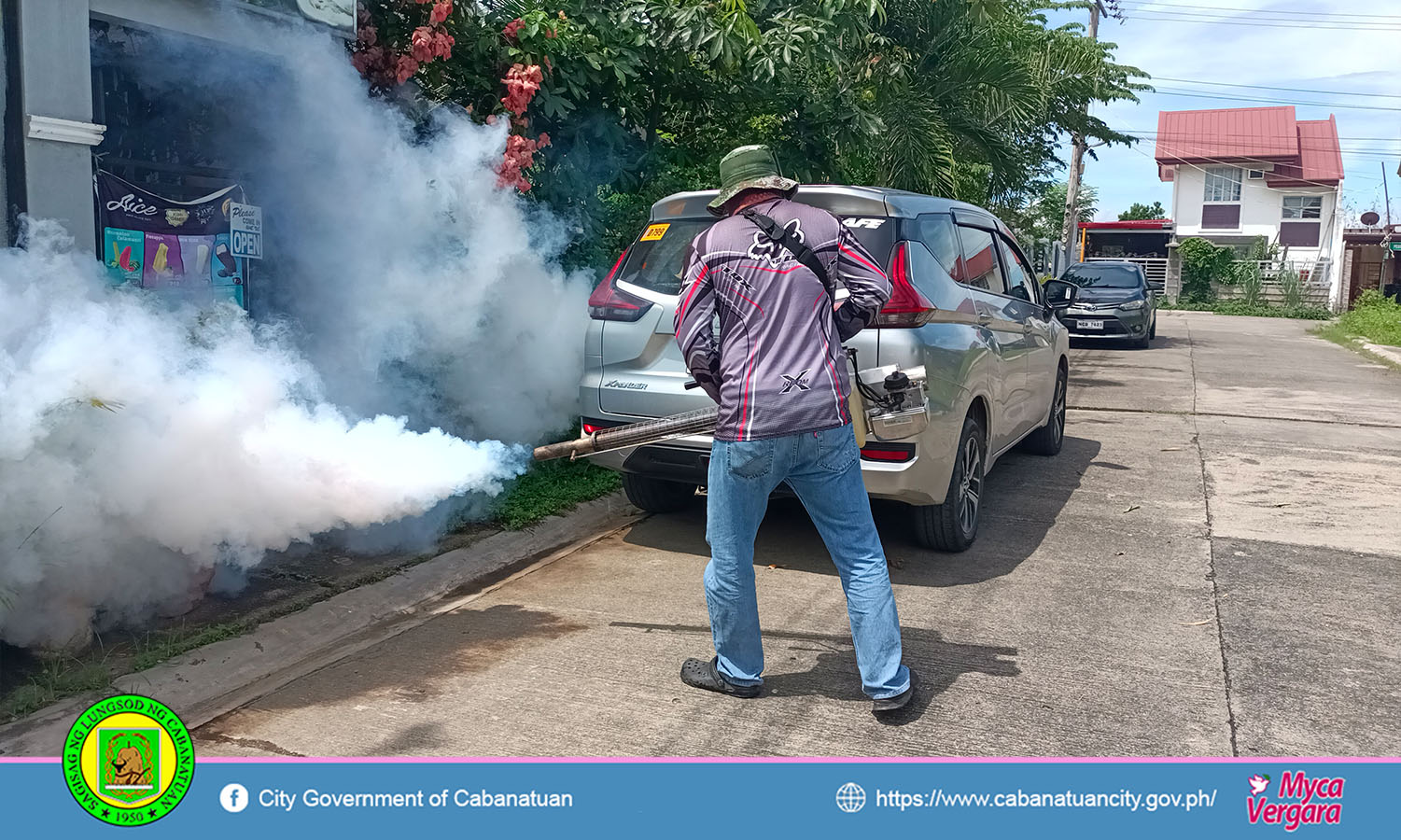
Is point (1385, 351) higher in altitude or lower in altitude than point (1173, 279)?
lower

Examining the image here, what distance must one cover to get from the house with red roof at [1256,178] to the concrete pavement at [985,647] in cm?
4110

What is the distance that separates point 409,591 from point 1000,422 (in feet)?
11.1

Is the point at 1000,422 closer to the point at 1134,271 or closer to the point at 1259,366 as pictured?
the point at 1259,366

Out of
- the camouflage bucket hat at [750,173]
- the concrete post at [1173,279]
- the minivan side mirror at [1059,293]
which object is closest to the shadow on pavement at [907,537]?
the minivan side mirror at [1059,293]

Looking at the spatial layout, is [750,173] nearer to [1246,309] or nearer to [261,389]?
[261,389]

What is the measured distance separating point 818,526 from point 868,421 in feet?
1.75

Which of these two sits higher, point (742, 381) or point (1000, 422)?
point (742, 381)

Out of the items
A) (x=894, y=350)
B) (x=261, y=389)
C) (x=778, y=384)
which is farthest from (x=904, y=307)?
(x=261, y=389)

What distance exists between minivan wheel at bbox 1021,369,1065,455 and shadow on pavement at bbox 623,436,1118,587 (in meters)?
0.91

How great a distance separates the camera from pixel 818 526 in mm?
3697

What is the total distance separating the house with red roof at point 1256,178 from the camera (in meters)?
43.9

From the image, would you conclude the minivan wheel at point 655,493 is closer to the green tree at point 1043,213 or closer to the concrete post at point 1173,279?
the green tree at point 1043,213

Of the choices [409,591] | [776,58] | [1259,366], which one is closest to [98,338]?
[409,591]

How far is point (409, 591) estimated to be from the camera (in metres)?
4.88
